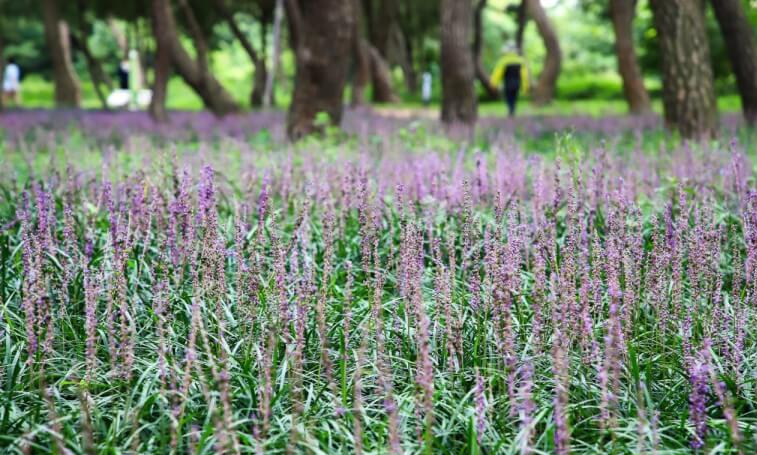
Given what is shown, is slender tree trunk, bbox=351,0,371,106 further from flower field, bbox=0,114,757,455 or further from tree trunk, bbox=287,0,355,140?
flower field, bbox=0,114,757,455

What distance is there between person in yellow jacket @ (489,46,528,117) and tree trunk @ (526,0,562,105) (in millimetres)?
6642

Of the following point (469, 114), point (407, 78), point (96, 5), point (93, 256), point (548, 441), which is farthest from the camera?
point (407, 78)

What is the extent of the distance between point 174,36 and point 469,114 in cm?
629

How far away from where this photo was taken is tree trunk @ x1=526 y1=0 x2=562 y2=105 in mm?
A: 30703

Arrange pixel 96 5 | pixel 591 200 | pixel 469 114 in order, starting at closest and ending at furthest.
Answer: pixel 591 200
pixel 469 114
pixel 96 5

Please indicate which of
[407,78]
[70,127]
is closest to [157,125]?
[70,127]

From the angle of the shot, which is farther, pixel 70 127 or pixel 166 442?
pixel 70 127

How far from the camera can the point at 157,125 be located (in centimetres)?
1488

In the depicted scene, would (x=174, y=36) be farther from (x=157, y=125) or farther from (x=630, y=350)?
(x=630, y=350)

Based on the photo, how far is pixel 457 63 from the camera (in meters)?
14.0

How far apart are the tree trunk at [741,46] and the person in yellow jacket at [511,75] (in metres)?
8.77

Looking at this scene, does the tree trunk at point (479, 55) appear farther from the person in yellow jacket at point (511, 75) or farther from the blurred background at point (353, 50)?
the person in yellow jacket at point (511, 75)

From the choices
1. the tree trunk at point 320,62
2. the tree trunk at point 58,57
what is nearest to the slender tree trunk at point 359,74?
the tree trunk at point 58,57

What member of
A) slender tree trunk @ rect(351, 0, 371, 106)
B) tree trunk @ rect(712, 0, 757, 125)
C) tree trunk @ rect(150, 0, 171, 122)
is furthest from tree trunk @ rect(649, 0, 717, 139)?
slender tree trunk @ rect(351, 0, 371, 106)
